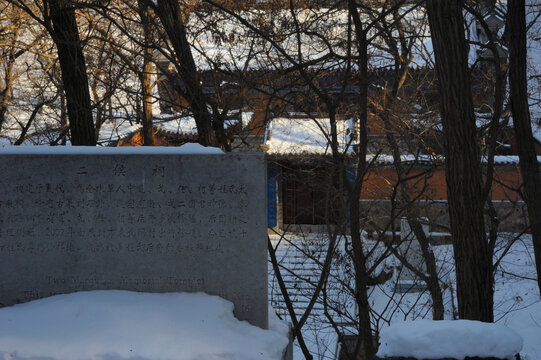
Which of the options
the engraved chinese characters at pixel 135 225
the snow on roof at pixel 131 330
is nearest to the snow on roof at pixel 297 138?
the engraved chinese characters at pixel 135 225

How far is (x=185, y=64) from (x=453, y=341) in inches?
190

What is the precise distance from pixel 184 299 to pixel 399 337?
5.33 ft

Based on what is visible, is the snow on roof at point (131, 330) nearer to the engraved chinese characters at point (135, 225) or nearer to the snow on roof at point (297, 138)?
the engraved chinese characters at point (135, 225)

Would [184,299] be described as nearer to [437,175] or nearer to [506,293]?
[506,293]

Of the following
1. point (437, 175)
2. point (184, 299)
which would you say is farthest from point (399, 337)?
point (437, 175)

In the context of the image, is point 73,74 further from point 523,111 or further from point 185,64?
point 523,111

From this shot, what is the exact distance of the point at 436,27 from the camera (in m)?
4.80

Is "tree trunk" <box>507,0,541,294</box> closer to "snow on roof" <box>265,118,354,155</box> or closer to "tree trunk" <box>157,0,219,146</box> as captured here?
"tree trunk" <box>157,0,219,146</box>

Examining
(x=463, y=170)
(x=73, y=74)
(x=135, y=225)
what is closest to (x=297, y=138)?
(x=73, y=74)

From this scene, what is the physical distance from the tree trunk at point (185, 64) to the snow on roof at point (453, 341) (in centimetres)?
412

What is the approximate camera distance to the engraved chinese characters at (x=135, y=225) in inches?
146

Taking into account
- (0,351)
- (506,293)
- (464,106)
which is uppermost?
(464,106)

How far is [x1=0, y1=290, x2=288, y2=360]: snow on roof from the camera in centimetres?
313

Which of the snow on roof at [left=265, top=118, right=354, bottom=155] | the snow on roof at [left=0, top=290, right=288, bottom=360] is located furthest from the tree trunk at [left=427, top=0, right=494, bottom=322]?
the snow on roof at [left=265, top=118, right=354, bottom=155]
